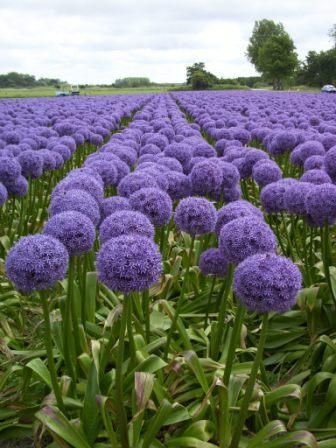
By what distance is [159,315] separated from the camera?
4.80 meters

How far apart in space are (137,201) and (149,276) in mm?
1487

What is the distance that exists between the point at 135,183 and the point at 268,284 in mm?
2529

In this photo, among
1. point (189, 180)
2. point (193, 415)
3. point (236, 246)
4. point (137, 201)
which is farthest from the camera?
point (189, 180)

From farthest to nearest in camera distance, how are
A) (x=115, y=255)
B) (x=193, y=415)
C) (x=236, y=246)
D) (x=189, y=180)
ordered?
(x=189, y=180)
(x=193, y=415)
(x=236, y=246)
(x=115, y=255)

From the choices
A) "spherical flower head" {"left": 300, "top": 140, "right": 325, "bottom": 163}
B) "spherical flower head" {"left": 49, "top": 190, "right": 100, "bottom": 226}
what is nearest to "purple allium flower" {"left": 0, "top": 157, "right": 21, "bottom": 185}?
"spherical flower head" {"left": 49, "top": 190, "right": 100, "bottom": 226}

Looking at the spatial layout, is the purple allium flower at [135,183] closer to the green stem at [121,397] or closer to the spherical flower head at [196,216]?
the spherical flower head at [196,216]

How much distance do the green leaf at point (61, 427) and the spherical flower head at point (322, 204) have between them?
257 cm

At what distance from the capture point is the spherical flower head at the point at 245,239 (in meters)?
3.21

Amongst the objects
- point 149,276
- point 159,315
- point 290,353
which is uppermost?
point 149,276

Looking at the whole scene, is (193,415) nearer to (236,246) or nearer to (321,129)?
(236,246)

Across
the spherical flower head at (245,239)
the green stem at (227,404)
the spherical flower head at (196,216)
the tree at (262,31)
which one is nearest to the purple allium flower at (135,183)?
the spherical flower head at (196,216)

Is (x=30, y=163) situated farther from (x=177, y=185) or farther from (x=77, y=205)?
(x=77, y=205)

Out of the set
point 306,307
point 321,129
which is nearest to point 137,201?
point 306,307

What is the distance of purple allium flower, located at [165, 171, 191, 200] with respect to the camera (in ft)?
18.1
